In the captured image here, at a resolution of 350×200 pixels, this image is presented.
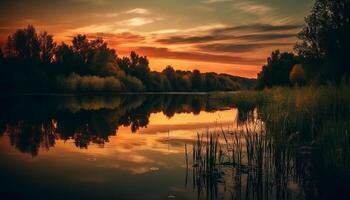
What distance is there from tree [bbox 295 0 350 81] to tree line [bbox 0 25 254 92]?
157 ft

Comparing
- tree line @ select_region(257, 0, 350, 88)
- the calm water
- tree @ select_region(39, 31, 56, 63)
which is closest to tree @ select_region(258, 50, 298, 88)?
tree line @ select_region(257, 0, 350, 88)

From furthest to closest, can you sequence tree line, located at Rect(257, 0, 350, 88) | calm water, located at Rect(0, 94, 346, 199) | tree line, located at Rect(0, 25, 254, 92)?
1. tree line, located at Rect(0, 25, 254, 92)
2. tree line, located at Rect(257, 0, 350, 88)
3. calm water, located at Rect(0, 94, 346, 199)

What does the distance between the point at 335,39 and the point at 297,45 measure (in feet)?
44.0

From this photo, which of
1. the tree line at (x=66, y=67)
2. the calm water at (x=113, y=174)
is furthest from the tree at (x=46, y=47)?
the calm water at (x=113, y=174)

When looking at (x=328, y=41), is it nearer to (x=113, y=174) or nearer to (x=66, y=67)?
(x=113, y=174)

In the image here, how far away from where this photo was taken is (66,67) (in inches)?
3285

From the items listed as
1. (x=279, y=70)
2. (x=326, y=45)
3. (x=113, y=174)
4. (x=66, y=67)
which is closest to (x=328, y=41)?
(x=326, y=45)

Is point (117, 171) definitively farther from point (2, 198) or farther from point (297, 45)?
point (297, 45)

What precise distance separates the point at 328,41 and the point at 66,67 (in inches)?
2441

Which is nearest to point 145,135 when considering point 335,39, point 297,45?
point 335,39

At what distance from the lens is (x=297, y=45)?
47906mm

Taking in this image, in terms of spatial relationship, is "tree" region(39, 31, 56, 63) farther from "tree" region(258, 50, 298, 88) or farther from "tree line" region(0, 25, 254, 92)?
"tree" region(258, 50, 298, 88)

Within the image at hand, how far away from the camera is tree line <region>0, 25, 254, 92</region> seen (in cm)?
7075

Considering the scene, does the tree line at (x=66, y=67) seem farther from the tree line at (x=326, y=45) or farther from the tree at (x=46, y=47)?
the tree line at (x=326, y=45)
